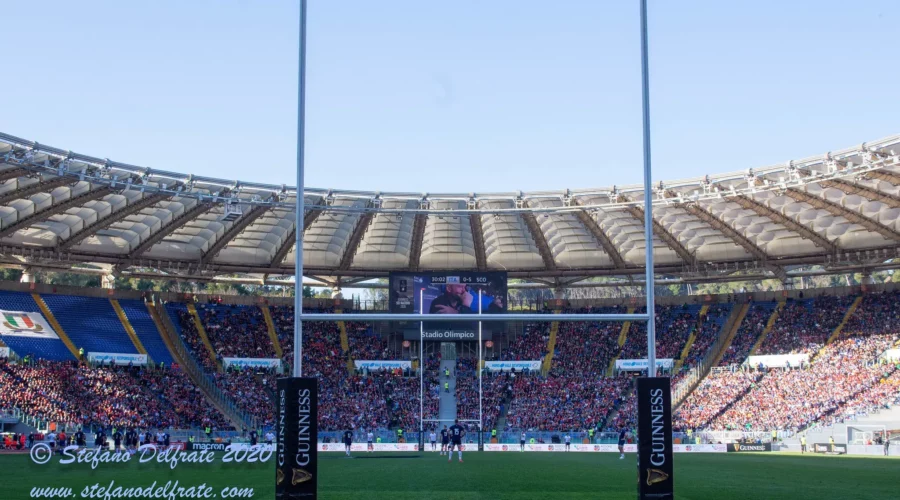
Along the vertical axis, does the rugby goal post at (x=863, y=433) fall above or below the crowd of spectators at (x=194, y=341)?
below

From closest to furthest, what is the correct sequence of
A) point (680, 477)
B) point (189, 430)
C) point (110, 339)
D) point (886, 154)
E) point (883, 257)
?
point (680, 477)
point (886, 154)
point (189, 430)
point (883, 257)
point (110, 339)

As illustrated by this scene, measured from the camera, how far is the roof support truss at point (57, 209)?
34.9m

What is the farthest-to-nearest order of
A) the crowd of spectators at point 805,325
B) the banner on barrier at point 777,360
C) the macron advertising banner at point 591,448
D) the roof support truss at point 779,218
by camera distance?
the crowd of spectators at point 805,325 → the banner on barrier at point 777,360 → the macron advertising banner at point 591,448 → the roof support truss at point 779,218

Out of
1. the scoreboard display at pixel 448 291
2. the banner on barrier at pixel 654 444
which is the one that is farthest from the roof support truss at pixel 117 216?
the banner on barrier at pixel 654 444

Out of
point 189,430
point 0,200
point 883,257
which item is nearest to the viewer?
point 0,200

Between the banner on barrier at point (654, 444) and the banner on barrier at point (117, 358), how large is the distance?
35887mm

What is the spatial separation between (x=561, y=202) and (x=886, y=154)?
13161 mm

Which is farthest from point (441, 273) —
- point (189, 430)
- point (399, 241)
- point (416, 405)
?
point (189, 430)

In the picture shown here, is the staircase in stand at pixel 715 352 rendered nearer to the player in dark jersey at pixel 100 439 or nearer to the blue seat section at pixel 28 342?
the player in dark jersey at pixel 100 439

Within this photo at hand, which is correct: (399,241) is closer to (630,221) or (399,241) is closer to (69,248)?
(630,221)

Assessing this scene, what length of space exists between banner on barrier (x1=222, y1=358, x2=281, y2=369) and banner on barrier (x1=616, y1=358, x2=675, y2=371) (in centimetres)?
1793

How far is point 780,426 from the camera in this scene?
41719 mm

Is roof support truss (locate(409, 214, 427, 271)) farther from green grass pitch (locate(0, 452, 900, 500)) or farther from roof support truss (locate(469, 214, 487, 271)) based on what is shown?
green grass pitch (locate(0, 452, 900, 500))

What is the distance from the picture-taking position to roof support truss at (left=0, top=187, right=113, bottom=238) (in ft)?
114
